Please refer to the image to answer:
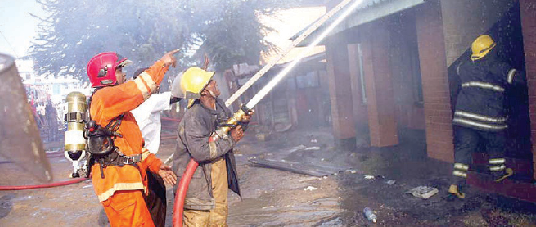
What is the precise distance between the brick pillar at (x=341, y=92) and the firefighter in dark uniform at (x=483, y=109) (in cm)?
478

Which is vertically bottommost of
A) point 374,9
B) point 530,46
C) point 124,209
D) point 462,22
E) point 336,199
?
point 336,199

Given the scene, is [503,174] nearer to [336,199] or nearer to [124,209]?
[336,199]

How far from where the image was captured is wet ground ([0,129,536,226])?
5.00m

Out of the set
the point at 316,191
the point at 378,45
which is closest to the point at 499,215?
the point at 316,191

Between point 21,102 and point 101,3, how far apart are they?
1752 centimetres

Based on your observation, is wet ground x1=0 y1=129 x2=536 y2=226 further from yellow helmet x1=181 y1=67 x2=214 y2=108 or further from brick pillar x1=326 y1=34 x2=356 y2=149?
yellow helmet x1=181 y1=67 x2=214 y2=108

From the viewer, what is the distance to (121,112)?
329 centimetres

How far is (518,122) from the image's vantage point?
5.23 meters

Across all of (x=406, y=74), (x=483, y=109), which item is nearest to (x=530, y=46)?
(x=483, y=109)

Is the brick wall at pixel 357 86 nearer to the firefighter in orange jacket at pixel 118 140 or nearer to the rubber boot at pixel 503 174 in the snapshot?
the rubber boot at pixel 503 174

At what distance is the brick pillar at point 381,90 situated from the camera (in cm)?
855

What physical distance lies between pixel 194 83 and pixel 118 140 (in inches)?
33.4

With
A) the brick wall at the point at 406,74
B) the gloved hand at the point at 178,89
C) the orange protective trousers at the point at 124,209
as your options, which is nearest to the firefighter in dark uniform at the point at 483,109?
the brick wall at the point at 406,74

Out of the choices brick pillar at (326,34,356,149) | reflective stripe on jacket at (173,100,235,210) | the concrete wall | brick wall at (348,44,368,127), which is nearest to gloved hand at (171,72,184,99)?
reflective stripe on jacket at (173,100,235,210)
